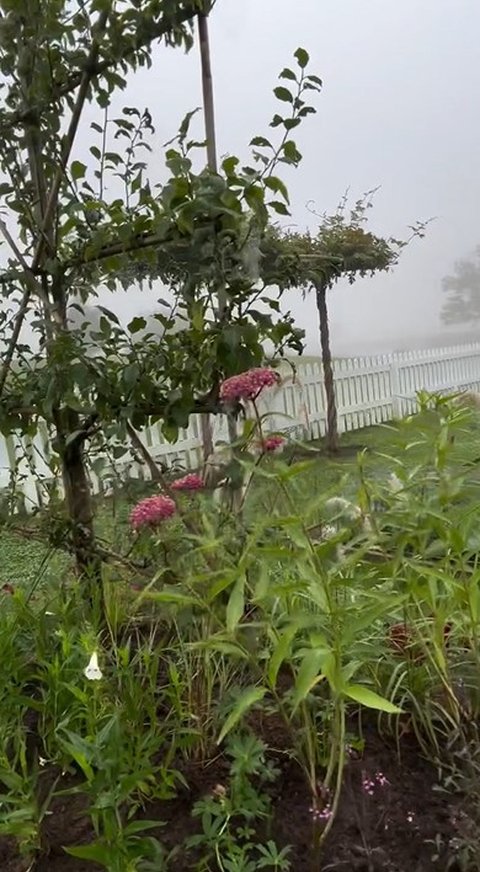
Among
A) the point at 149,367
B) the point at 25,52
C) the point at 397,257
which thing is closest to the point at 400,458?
the point at 149,367

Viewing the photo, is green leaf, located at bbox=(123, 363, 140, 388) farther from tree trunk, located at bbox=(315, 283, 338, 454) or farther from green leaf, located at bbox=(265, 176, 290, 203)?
tree trunk, located at bbox=(315, 283, 338, 454)

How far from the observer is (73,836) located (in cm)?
69

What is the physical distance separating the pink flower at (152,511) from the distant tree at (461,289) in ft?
4.58

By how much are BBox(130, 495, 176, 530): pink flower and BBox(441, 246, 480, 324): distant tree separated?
140 centimetres

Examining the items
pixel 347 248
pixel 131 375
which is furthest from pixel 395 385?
pixel 131 375

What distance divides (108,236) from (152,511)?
0.33 metres

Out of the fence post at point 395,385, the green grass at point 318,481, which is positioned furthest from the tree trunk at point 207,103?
the fence post at point 395,385

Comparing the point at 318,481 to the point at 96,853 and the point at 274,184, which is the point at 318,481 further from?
the point at 96,853

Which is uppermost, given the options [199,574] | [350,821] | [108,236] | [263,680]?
[108,236]

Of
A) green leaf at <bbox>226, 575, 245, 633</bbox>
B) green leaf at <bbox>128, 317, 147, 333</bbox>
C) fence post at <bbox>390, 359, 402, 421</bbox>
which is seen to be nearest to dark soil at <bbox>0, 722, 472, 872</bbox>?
green leaf at <bbox>226, 575, 245, 633</bbox>

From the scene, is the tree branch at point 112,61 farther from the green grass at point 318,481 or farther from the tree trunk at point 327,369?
the tree trunk at point 327,369

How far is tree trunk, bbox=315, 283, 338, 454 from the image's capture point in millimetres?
1821

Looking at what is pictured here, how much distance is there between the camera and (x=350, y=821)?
687 mm

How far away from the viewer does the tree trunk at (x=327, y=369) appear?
5.98ft
